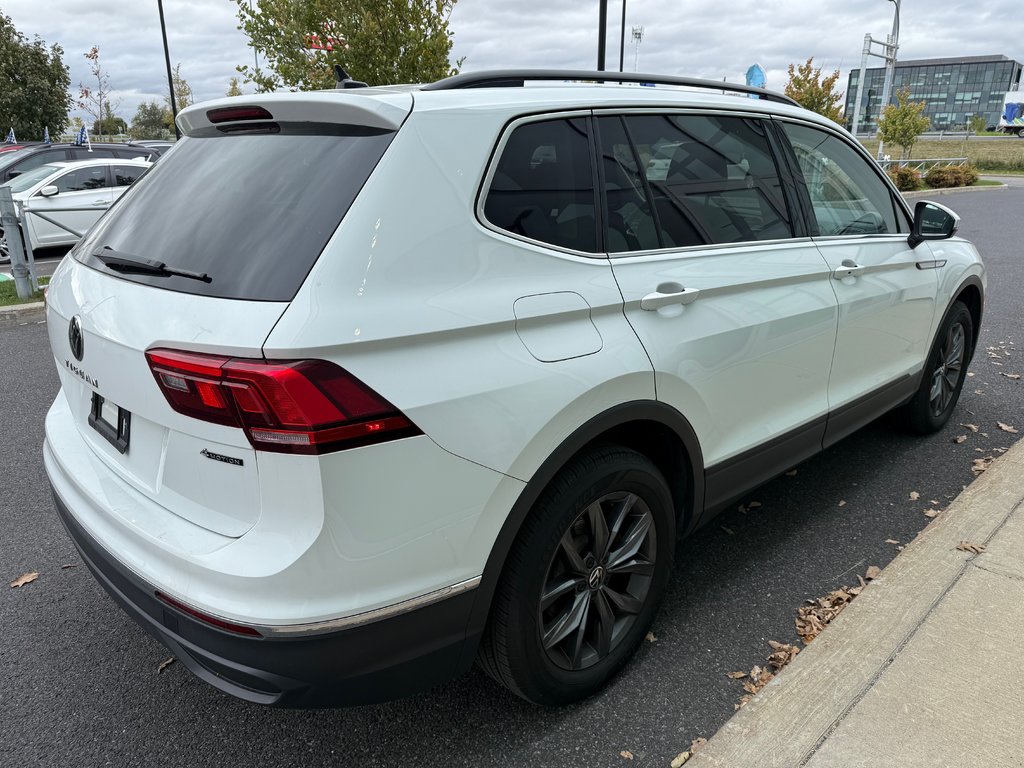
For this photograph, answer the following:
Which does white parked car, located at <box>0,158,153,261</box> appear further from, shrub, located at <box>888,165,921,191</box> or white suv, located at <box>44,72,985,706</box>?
shrub, located at <box>888,165,921,191</box>

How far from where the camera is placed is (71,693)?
2523mm

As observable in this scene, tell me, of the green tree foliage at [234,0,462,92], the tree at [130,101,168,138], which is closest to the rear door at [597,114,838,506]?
the green tree foliage at [234,0,462,92]

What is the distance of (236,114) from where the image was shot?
2219 mm

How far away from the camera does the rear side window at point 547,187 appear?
2.07 m

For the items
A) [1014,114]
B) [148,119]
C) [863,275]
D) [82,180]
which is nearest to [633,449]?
[863,275]

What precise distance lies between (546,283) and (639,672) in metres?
1.41

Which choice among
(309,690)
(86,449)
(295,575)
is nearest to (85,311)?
(86,449)

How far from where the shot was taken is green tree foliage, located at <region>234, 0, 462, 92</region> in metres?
10.8

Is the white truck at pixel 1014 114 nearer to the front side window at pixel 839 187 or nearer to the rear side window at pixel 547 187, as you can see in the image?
the front side window at pixel 839 187

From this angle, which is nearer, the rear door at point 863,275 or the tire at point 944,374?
the rear door at point 863,275

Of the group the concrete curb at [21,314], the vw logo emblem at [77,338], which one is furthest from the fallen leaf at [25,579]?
the concrete curb at [21,314]

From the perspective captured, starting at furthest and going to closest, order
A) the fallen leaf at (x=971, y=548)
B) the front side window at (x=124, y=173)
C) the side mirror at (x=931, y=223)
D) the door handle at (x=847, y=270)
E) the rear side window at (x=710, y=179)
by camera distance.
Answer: the front side window at (x=124, y=173) → the side mirror at (x=931, y=223) → the door handle at (x=847, y=270) → the fallen leaf at (x=971, y=548) → the rear side window at (x=710, y=179)

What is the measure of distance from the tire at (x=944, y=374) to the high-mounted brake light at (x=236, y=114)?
3716 millimetres

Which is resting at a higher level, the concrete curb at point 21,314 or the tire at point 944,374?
the tire at point 944,374
